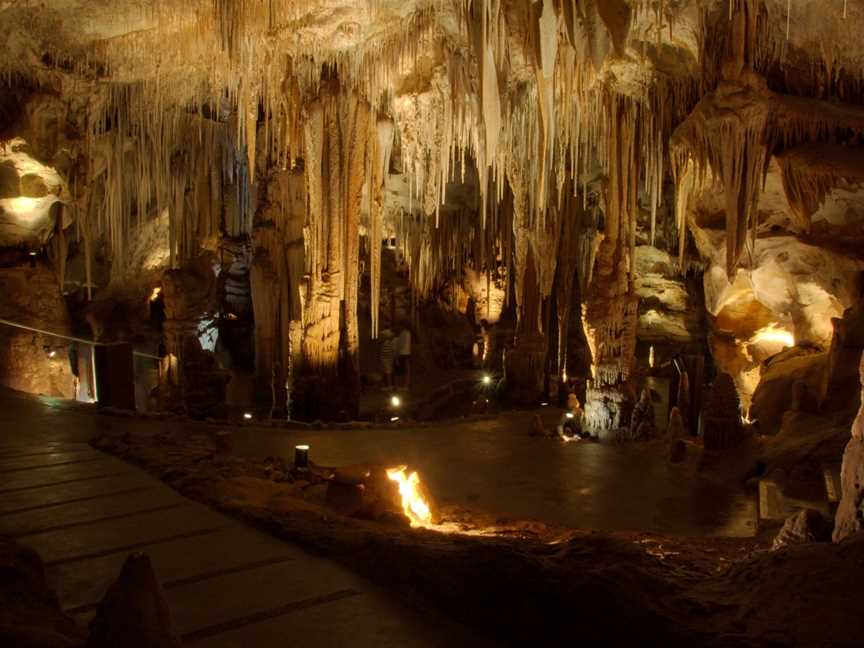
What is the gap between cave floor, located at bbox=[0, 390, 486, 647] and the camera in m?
2.47

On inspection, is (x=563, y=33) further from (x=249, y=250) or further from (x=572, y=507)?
(x=249, y=250)

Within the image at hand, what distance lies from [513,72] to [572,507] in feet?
22.5

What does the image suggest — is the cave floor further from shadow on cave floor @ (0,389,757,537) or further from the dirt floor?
shadow on cave floor @ (0,389,757,537)

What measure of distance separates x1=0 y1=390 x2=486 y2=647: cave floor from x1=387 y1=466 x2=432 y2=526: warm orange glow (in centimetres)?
211

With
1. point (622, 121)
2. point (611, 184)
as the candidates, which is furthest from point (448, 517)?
point (622, 121)

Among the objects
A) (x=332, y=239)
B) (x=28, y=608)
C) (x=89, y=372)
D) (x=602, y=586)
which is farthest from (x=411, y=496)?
(x=89, y=372)

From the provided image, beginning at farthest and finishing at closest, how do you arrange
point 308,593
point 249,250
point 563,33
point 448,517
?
point 249,250 < point 563,33 < point 448,517 < point 308,593

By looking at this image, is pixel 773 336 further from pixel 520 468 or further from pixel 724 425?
pixel 520 468

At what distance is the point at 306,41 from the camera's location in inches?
387

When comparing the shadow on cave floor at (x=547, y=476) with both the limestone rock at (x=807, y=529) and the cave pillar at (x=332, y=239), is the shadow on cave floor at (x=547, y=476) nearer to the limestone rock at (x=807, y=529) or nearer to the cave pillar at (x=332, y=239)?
the limestone rock at (x=807, y=529)

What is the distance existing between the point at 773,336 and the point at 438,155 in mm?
8403

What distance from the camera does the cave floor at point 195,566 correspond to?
2467 millimetres

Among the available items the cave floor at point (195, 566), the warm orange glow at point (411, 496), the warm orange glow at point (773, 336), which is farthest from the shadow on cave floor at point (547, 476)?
the warm orange glow at point (773, 336)

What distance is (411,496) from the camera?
600 centimetres
